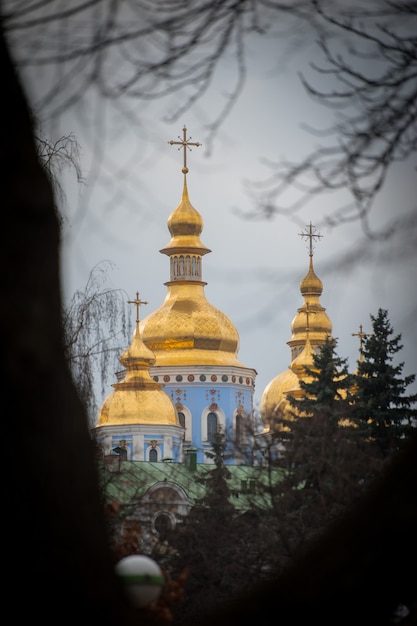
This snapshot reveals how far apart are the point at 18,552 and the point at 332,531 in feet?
2.48

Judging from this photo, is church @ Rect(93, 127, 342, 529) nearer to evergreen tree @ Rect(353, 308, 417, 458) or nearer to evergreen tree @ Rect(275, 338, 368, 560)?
evergreen tree @ Rect(353, 308, 417, 458)

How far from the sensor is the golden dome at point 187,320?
64188 mm

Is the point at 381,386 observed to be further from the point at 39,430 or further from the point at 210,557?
the point at 39,430

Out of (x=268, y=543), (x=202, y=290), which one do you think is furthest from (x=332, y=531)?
(x=202, y=290)

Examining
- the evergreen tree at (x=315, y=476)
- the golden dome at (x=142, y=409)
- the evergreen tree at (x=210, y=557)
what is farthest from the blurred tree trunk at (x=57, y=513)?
the golden dome at (x=142, y=409)

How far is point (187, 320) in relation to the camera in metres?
64.5

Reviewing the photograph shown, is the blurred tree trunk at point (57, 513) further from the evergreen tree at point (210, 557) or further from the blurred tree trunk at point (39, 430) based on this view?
the evergreen tree at point (210, 557)

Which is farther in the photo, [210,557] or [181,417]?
[181,417]

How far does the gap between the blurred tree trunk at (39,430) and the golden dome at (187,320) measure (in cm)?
5950

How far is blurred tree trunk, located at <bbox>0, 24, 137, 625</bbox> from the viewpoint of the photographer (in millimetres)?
3859

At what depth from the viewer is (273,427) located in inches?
1099

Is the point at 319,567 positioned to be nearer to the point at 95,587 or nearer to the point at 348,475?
the point at 95,587

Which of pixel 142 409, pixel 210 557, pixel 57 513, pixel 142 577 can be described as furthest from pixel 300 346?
pixel 57 513

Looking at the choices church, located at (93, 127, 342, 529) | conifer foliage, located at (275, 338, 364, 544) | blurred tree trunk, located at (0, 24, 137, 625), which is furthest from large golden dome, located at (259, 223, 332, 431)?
blurred tree trunk, located at (0, 24, 137, 625)
